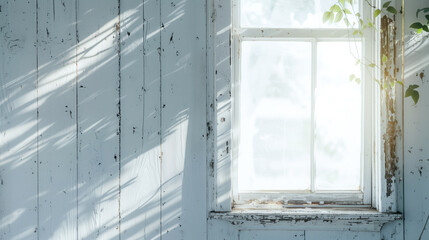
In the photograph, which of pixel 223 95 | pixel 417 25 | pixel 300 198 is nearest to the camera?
pixel 417 25

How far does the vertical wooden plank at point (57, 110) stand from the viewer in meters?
1.99

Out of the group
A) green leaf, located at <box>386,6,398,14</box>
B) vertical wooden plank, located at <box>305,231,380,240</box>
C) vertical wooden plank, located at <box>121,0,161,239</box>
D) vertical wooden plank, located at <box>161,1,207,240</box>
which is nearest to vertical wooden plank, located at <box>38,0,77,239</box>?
vertical wooden plank, located at <box>121,0,161,239</box>

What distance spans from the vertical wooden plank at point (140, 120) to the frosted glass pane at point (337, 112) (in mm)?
839

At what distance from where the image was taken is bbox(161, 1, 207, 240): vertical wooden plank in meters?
1.98

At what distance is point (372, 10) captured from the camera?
78.5 inches

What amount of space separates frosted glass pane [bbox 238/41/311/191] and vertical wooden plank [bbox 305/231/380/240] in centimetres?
26

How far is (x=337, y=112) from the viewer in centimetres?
204

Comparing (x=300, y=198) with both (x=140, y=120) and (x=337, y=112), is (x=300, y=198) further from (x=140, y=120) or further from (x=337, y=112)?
(x=140, y=120)

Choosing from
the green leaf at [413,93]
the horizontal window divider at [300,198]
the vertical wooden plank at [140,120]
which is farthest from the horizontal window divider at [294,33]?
the horizontal window divider at [300,198]

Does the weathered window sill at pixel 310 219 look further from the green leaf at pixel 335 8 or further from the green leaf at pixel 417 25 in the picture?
the green leaf at pixel 335 8

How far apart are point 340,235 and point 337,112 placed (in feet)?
2.05

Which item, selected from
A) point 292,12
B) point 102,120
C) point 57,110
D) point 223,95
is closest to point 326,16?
point 292,12

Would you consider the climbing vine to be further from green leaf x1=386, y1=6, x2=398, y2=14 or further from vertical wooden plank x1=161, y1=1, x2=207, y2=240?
vertical wooden plank x1=161, y1=1, x2=207, y2=240

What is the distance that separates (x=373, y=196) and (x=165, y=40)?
4.38ft
